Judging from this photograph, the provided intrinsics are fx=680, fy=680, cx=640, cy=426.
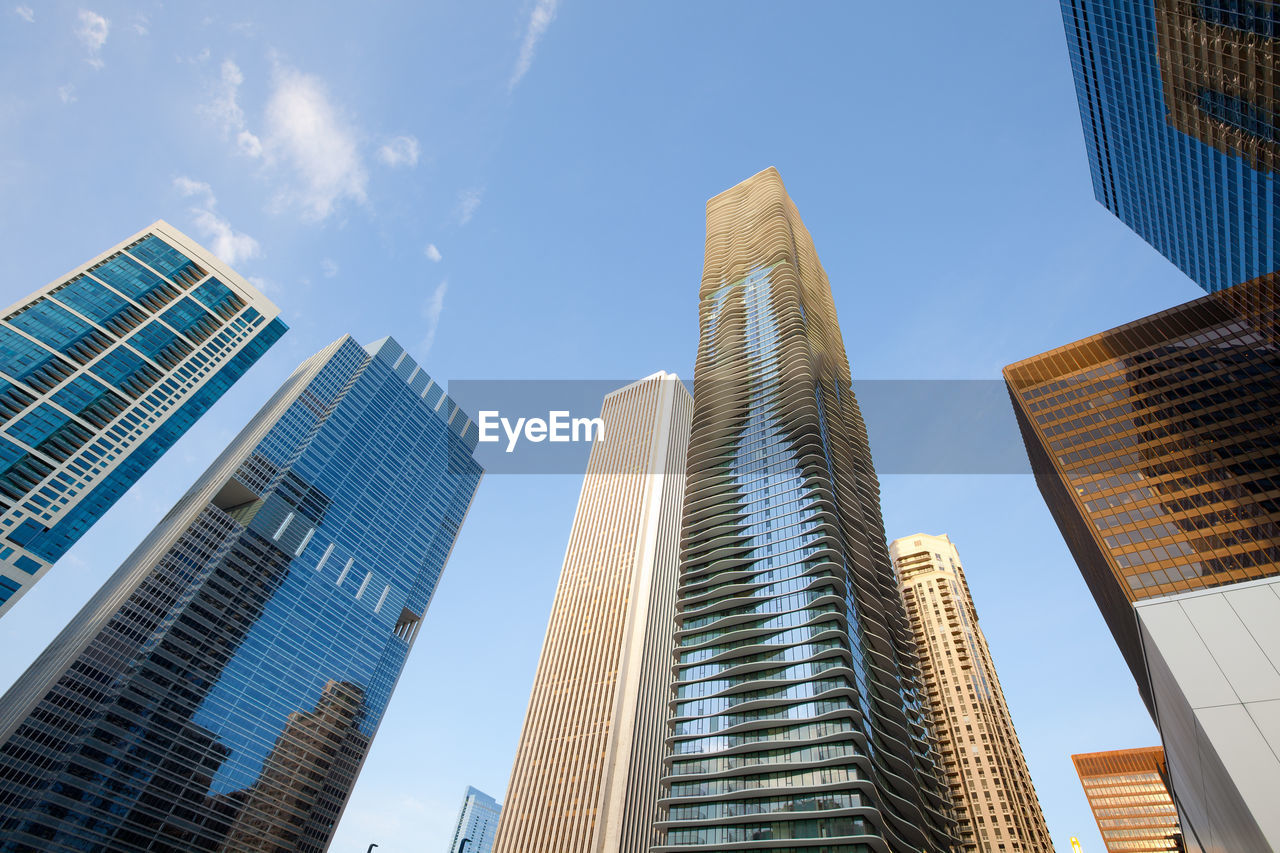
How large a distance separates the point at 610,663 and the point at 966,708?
→ 251 feet

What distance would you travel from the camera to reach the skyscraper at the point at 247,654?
118062mm

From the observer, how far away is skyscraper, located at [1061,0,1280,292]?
68125 mm

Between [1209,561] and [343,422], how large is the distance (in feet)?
592

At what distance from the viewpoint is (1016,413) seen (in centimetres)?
12762

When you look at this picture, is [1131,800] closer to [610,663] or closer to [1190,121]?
[610,663]

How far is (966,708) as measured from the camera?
142625 millimetres

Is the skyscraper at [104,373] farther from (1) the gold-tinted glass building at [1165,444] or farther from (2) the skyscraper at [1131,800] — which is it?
(2) the skyscraper at [1131,800]

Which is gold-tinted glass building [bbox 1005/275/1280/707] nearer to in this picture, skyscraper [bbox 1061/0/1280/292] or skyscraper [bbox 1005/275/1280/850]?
skyscraper [bbox 1005/275/1280/850]

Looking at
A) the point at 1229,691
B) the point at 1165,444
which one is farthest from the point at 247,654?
the point at 1165,444

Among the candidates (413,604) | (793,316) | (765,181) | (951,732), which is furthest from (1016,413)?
(413,604)

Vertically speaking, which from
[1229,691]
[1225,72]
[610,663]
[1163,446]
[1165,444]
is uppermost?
[1225,72]

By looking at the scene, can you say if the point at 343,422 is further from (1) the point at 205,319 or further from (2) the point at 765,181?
(2) the point at 765,181

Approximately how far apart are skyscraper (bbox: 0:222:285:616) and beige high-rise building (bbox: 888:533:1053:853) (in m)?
166

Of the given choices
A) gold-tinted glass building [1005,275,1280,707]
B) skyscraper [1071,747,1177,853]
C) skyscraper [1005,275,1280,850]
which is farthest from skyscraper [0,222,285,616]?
skyscraper [1071,747,1177,853]
